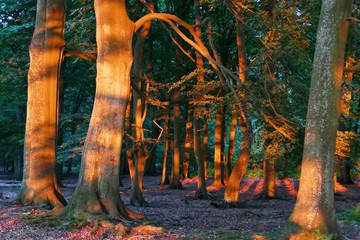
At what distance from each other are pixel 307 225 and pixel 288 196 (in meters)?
14.0

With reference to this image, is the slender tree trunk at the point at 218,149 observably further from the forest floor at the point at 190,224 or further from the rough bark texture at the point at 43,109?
the rough bark texture at the point at 43,109

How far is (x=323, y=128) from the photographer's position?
6555mm

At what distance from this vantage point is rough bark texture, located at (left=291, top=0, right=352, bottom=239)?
6445mm

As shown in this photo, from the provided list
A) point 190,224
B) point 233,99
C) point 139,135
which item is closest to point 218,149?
point 139,135

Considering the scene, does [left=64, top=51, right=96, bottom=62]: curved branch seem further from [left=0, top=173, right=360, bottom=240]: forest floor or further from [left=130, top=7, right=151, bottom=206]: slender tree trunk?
[left=0, top=173, right=360, bottom=240]: forest floor

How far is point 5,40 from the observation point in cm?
2128

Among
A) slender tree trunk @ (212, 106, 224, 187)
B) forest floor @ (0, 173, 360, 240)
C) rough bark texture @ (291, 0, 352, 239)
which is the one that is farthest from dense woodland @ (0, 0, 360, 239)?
slender tree trunk @ (212, 106, 224, 187)

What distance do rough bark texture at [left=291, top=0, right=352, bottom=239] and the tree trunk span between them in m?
4.07

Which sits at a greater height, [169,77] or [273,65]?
[169,77]

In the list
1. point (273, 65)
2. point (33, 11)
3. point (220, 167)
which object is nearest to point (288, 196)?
point (220, 167)

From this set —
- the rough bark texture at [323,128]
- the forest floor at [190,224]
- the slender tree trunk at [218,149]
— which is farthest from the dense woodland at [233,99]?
the slender tree trunk at [218,149]

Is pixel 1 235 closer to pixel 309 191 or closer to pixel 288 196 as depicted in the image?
pixel 309 191

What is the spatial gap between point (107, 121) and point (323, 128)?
4.55 m

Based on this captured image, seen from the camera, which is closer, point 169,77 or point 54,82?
point 54,82
